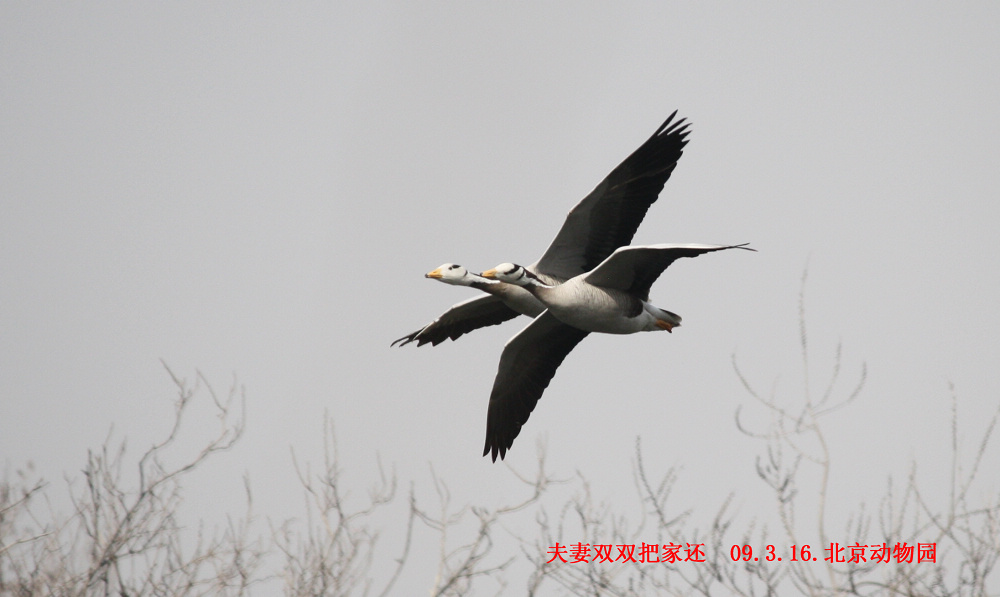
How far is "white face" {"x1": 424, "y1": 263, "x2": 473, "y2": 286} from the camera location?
10.6 metres

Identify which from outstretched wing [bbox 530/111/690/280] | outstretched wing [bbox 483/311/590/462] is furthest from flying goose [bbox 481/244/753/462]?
outstretched wing [bbox 530/111/690/280]

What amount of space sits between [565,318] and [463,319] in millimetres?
2272

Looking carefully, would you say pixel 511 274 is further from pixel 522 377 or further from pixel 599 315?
pixel 522 377

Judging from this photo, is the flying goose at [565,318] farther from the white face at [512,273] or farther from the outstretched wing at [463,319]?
the outstretched wing at [463,319]

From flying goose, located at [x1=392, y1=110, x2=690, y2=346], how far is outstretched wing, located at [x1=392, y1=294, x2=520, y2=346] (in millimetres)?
16

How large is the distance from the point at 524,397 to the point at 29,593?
17.4 ft

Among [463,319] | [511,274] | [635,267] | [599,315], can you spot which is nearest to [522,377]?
[463,319]

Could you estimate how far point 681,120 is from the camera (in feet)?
32.4

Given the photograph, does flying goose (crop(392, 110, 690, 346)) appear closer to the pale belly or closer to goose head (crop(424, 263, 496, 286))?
goose head (crop(424, 263, 496, 286))

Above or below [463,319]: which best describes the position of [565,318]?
below

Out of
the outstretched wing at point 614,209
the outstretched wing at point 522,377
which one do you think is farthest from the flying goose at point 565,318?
the outstretched wing at point 614,209

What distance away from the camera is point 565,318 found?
9.75 meters

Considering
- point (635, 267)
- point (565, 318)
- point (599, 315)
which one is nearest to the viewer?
point (635, 267)

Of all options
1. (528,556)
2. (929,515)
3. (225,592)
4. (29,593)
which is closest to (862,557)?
(929,515)
